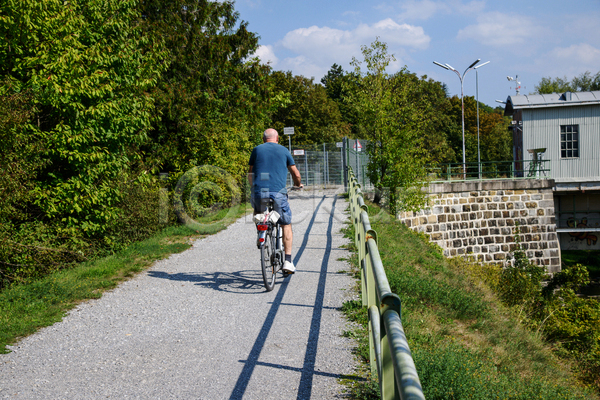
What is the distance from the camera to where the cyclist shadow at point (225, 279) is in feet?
21.3

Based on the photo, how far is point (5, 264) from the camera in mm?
8688

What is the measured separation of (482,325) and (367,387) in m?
3.58

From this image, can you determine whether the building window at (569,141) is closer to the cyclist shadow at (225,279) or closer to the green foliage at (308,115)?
the green foliage at (308,115)

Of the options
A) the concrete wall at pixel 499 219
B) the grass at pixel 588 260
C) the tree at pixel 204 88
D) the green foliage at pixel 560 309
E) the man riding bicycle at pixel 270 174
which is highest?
the tree at pixel 204 88

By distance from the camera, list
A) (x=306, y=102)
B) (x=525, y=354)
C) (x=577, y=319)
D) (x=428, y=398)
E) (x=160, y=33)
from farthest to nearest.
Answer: (x=306, y=102)
(x=160, y=33)
(x=577, y=319)
(x=525, y=354)
(x=428, y=398)

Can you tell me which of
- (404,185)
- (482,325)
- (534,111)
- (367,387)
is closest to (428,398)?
(367,387)

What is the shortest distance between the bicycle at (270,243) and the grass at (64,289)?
239cm

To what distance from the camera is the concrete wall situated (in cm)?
2072

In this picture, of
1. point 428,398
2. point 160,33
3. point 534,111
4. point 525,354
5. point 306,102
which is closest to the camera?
point 428,398

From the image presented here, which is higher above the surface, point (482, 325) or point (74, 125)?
point (74, 125)

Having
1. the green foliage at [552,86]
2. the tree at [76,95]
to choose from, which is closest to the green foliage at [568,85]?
the green foliage at [552,86]

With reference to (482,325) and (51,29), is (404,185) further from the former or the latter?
(51,29)

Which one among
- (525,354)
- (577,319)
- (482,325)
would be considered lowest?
(577,319)

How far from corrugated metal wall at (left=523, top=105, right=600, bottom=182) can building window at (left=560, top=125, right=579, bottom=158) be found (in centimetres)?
→ 16
